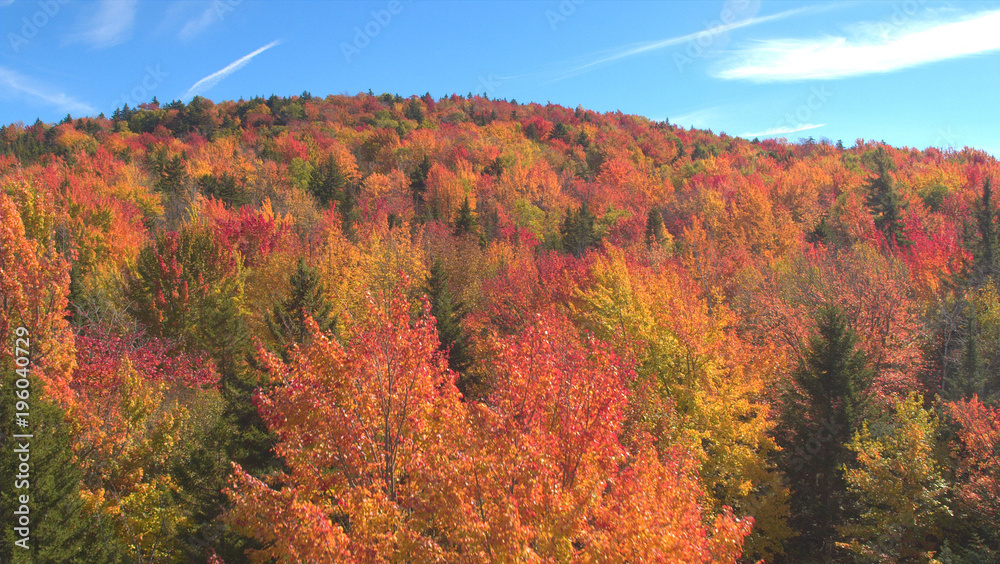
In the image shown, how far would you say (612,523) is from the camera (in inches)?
300

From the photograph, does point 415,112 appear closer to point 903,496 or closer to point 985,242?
point 985,242

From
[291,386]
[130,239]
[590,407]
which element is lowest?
[590,407]

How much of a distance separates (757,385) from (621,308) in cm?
663

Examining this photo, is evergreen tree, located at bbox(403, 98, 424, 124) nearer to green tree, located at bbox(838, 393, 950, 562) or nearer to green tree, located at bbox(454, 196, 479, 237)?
green tree, located at bbox(454, 196, 479, 237)

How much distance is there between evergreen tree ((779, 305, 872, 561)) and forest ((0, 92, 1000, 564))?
0.29 ft

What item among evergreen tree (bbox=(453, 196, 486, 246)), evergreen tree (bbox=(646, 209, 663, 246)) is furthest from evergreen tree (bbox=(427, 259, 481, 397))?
evergreen tree (bbox=(646, 209, 663, 246))

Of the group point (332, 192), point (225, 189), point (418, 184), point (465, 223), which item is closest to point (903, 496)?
point (465, 223)

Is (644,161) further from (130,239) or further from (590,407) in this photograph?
(590,407)

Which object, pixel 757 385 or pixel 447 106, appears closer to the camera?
pixel 757 385

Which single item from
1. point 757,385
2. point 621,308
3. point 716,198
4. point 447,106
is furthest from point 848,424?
point 447,106

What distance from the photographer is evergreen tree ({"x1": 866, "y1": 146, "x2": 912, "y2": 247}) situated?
45188 millimetres

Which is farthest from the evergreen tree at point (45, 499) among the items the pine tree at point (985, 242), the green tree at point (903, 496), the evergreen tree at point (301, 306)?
the pine tree at point (985, 242)

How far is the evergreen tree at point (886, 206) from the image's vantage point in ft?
148

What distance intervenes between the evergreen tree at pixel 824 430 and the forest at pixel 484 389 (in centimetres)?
9
